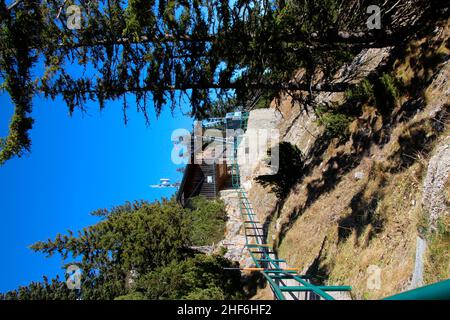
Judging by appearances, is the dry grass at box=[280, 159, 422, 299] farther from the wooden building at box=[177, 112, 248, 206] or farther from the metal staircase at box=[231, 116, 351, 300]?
the wooden building at box=[177, 112, 248, 206]

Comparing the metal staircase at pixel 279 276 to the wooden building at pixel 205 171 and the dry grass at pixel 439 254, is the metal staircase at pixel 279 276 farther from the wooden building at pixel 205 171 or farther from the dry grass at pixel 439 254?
the wooden building at pixel 205 171

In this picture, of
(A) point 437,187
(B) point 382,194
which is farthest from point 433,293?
(B) point 382,194

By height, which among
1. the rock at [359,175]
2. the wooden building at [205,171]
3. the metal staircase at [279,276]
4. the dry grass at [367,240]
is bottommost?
the metal staircase at [279,276]

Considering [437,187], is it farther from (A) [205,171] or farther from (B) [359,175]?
(A) [205,171]

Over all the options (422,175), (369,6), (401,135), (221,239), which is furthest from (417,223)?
(221,239)

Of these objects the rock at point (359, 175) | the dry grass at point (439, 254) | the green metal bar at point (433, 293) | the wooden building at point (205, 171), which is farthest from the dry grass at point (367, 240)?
the wooden building at point (205, 171)

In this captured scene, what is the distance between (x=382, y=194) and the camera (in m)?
7.61

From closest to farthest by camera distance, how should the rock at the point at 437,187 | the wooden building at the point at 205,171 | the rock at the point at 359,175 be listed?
the rock at the point at 437,187 → the rock at the point at 359,175 → the wooden building at the point at 205,171

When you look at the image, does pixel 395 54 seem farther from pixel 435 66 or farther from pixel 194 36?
pixel 194 36

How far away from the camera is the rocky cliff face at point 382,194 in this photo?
525 centimetres

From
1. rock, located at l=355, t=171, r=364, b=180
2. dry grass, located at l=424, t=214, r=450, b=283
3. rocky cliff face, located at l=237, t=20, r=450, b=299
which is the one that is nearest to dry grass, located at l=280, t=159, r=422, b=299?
rocky cliff face, located at l=237, t=20, r=450, b=299

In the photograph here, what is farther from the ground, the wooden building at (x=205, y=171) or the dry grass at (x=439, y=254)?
the wooden building at (x=205, y=171)

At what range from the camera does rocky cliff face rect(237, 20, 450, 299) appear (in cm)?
525
